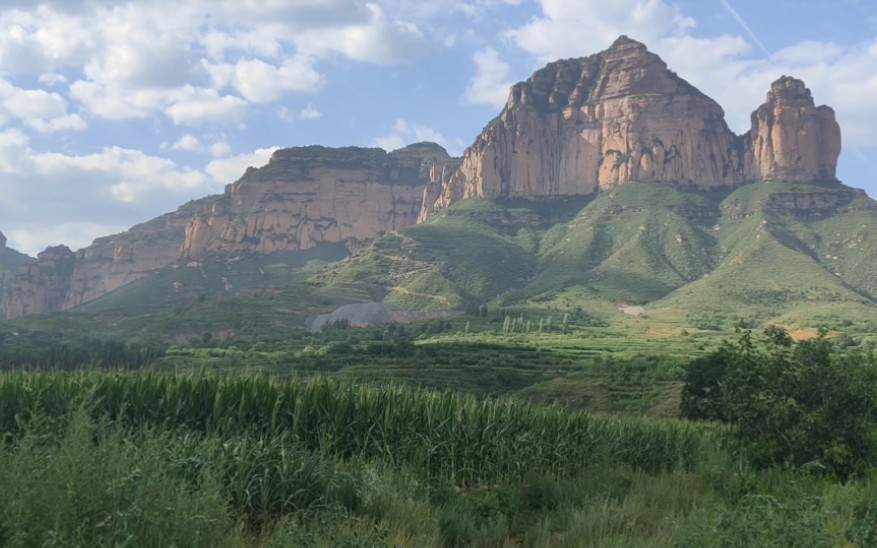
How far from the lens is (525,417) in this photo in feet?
54.6

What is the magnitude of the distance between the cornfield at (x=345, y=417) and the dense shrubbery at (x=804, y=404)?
1.99 meters

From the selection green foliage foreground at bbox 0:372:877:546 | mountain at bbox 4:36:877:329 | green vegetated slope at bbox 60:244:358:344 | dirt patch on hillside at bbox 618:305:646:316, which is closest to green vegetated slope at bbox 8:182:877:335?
mountain at bbox 4:36:877:329

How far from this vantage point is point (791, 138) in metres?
162

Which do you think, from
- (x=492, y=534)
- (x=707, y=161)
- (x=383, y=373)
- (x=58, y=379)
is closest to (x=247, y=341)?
(x=383, y=373)

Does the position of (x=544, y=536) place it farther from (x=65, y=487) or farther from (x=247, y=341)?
(x=247, y=341)

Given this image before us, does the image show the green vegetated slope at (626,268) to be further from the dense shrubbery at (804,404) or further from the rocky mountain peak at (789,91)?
the dense shrubbery at (804,404)

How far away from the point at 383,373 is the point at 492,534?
4275cm

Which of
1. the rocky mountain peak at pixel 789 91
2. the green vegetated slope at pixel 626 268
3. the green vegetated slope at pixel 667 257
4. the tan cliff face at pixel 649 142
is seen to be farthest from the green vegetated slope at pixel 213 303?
the rocky mountain peak at pixel 789 91

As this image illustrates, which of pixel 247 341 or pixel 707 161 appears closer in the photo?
pixel 247 341

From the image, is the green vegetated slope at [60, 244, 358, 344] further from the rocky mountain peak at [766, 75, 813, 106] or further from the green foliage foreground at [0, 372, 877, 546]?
the rocky mountain peak at [766, 75, 813, 106]

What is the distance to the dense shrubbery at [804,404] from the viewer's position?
568 inches

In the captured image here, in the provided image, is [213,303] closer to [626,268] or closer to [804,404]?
[626,268]

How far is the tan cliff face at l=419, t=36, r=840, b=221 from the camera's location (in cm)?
16362

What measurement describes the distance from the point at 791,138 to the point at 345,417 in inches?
6774
